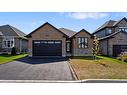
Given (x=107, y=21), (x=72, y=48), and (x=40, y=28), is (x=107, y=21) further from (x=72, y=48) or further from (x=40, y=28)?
(x=40, y=28)

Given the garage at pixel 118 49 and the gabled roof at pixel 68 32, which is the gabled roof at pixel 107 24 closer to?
the gabled roof at pixel 68 32

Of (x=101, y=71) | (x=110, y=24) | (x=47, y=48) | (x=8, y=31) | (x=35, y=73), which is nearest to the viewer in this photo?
(x=35, y=73)

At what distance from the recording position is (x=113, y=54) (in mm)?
35812

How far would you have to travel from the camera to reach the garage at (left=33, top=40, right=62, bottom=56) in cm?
3669

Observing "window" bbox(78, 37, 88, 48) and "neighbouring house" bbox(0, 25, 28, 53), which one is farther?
"neighbouring house" bbox(0, 25, 28, 53)

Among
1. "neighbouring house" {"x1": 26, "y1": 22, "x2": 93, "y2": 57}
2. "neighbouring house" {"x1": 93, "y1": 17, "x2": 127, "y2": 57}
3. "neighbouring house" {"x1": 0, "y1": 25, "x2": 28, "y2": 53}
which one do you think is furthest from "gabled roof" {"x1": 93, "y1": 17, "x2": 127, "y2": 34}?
"neighbouring house" {"x1": 0, "y1": 25, "x2": 28, "y2": 53}

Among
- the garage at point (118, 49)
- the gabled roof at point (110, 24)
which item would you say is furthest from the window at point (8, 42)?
the garage at point (118, 49)

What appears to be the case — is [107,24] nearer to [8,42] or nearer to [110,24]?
[110,24]

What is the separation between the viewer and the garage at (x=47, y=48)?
3669 centimetres

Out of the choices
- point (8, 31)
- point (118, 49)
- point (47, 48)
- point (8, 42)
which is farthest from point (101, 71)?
point (8, 31)

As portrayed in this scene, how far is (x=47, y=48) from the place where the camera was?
121 feet

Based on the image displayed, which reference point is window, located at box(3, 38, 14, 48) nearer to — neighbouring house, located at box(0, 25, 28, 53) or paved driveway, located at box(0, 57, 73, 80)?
neighbouring house, located at box(0, 25, 28, 53)

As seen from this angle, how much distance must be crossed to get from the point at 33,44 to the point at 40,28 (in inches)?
96.5
